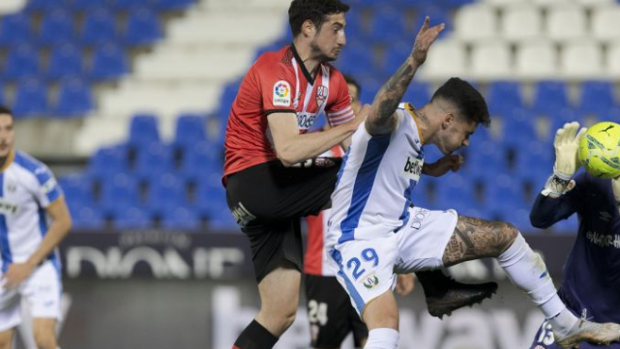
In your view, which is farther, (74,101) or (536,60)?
(74,101)

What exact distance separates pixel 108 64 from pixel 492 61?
18.1 ft

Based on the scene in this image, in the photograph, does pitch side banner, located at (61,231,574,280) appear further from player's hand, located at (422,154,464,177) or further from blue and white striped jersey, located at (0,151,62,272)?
player's hand, located at (422,154,464,177)

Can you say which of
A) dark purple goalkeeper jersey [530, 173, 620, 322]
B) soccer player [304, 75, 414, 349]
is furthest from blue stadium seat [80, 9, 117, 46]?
dark purple goalkeeper jersey [530, 173, 620, 322]

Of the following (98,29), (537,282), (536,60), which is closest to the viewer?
(537,282)

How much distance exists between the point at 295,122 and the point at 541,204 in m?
1.41

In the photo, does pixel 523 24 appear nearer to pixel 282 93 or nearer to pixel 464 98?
pixel 464 98

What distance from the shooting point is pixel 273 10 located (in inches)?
592

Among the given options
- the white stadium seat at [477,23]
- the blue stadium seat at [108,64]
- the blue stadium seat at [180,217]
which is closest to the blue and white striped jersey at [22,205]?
the blue stadium seat at [180,217]

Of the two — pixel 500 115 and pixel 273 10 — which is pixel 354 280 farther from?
pixel 273 10

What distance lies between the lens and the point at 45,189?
7.61 meters

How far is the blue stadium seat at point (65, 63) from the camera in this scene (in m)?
14.9

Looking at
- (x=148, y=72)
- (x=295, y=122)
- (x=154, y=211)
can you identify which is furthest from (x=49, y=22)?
(x=295, y=122)

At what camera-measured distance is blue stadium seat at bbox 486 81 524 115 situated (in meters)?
12.9

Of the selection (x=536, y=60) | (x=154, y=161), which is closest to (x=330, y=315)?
(x=154, y=161)
